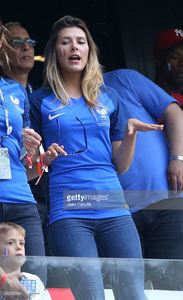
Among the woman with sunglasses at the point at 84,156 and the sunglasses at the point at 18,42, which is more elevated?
the sunglasses at the point at 18,42

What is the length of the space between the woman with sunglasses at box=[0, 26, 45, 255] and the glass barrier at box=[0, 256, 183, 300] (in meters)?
0.15

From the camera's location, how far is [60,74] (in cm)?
424

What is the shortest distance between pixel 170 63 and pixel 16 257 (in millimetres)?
1817

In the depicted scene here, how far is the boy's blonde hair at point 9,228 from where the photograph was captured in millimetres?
3666

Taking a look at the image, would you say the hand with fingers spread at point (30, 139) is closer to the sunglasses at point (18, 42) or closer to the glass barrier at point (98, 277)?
the glass barrier at point (98, 277)

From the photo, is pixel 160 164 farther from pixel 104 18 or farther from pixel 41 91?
pixel 104 18

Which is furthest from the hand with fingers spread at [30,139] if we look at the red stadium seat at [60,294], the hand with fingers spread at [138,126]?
Result: the red stadium seat at [60,294]

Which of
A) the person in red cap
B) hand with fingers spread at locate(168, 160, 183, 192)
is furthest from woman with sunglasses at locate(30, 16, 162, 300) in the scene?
the person in red cap

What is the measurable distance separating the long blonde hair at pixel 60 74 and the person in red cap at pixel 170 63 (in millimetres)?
724

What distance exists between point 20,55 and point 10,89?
0.66m

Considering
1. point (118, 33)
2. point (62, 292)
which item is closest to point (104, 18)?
point (118, 33)

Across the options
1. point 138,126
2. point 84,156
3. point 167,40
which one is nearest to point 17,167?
point 84,156

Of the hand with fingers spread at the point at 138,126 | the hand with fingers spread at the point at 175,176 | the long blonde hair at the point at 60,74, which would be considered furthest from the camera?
the hand with fingers spread at the point at 175,176

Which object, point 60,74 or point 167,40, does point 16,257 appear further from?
point 167,40
